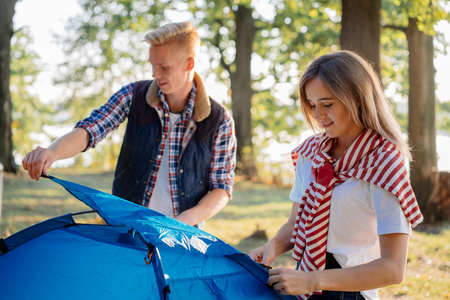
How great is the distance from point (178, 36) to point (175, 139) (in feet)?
1.92

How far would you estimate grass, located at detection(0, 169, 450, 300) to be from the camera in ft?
16.7

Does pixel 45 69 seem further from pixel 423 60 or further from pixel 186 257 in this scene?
pixel 186 257

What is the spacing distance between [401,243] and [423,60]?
734cm

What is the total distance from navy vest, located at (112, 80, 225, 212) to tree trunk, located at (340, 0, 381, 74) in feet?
12.3

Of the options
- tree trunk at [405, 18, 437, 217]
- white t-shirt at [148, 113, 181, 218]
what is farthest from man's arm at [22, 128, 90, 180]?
tree trunk at [405, 18, 437, 217]

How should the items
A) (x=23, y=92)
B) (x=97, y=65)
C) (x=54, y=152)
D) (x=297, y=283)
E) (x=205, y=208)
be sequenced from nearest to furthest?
1. (x=297, y=283)
2. (x=54, y=152)
3. (x=205, y=208)
4. (x=97, y=65)
5. (x=23, y=92)

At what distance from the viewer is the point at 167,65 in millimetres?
2857

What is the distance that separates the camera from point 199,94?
10.0ft

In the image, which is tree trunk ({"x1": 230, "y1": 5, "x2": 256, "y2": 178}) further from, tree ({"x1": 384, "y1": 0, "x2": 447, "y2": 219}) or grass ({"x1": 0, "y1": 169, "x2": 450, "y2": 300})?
tree ({"x1": 384, "y1": 0, "x2": 447, "y2": 219})

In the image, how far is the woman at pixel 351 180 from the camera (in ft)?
5.83

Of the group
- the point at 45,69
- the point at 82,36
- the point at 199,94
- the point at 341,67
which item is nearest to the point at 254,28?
the point at 82,36

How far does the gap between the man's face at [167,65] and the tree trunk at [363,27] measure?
384cm

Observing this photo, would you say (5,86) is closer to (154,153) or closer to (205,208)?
(154,153)

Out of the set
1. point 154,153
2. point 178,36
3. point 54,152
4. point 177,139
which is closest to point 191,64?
point 178,36
